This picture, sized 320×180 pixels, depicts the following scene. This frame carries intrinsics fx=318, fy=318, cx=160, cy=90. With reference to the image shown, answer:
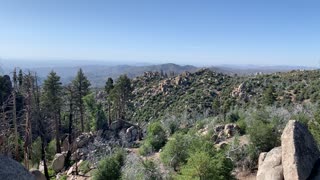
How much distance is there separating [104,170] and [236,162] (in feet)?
37.0

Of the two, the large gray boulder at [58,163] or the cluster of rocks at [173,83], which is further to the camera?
the cluster of rocks at [173,83]

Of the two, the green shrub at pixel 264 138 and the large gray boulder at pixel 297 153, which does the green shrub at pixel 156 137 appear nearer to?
the green shrub at pixel 264 138

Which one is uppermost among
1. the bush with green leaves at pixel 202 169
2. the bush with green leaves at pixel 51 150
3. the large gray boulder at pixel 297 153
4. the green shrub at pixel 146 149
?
the large gray boulder at pixel 297 153

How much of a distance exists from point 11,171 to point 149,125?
3381 centimetres

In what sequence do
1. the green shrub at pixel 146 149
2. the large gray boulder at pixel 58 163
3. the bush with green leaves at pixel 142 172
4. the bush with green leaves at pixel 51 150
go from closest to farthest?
the bush with green leaves at pixel 142 172, the large gray boulder at pixel 58 163, the green shrub at pixel 146 149, the bush with green leaves at pixel 51 150

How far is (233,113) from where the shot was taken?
50.5m

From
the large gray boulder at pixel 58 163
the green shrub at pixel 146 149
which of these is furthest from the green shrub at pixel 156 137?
the large gray boulder at pixel 58 163

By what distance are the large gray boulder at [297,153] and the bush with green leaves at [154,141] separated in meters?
23.5

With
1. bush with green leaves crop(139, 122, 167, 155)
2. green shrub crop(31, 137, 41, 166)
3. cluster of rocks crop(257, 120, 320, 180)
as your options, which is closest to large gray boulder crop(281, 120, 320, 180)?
cluster of rocks crop(257, 120, 320, 180)

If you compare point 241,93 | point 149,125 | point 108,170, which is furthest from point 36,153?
point 241,93

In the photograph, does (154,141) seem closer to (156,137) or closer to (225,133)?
(156,137)

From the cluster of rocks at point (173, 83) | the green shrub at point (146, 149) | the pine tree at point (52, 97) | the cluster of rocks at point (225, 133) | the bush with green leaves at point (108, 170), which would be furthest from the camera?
the cluster of rocks at point (173, 83)

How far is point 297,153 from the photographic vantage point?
52.2ft

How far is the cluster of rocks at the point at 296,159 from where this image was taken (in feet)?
51.4
